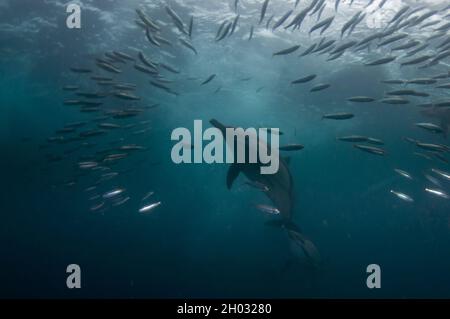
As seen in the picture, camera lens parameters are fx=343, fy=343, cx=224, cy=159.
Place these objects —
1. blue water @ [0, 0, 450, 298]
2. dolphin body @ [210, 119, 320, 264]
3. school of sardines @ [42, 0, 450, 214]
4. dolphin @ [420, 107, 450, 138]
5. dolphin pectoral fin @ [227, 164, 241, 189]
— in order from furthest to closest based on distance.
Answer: blue water @ [0, 0, 450, 298]
dolphin @ [420, 107, 450, 138]
dolphin pectoral fin @ [227, 164, 241, 189]
dolphin body @ [210, 119, 320, 264]
school of sardines @ [42, 0, 450, 214]

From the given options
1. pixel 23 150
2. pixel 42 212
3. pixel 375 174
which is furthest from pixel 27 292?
pixel 375 174

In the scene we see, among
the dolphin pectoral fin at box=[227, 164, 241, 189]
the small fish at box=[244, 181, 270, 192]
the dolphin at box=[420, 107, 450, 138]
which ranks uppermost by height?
the dolphin at box=[420, 107, 450, 138]

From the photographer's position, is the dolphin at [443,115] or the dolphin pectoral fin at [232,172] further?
the dolphin at [443,115]

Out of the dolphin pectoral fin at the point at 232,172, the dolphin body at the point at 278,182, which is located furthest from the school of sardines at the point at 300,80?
the dolphin pectoral fin at the point at 232,172

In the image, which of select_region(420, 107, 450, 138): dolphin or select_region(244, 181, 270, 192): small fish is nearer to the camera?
select_region(244, 181, 270, 192): small fish

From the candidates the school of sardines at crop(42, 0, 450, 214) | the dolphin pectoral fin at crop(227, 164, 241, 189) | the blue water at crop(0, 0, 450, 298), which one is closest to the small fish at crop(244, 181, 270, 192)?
the school of sardines at crop(42, 0, 450, 214)

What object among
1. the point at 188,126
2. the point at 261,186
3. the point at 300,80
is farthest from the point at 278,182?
the point at 188,126

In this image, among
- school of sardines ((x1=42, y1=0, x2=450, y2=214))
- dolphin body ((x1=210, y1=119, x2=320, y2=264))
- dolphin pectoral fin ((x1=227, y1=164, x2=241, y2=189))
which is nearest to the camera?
school of sardines ((x1=42, y1=0, x2=450, y2=214))

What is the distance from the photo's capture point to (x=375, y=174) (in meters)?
59.8

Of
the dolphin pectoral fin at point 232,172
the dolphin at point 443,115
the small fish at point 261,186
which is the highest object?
the dolphin at point 443,115

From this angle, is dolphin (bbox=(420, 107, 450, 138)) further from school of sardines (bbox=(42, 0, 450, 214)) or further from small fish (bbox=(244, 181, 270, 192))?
small fish (bbox=(244, 181, 270, 192))

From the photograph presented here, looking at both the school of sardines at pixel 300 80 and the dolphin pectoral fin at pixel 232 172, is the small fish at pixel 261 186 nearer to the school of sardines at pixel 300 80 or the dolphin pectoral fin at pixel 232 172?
the school of sardines at pixel 300 80

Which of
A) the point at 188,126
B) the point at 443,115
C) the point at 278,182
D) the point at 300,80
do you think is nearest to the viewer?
the point at 300,80

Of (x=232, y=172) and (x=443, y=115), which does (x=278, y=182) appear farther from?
(x=443, y=115)
